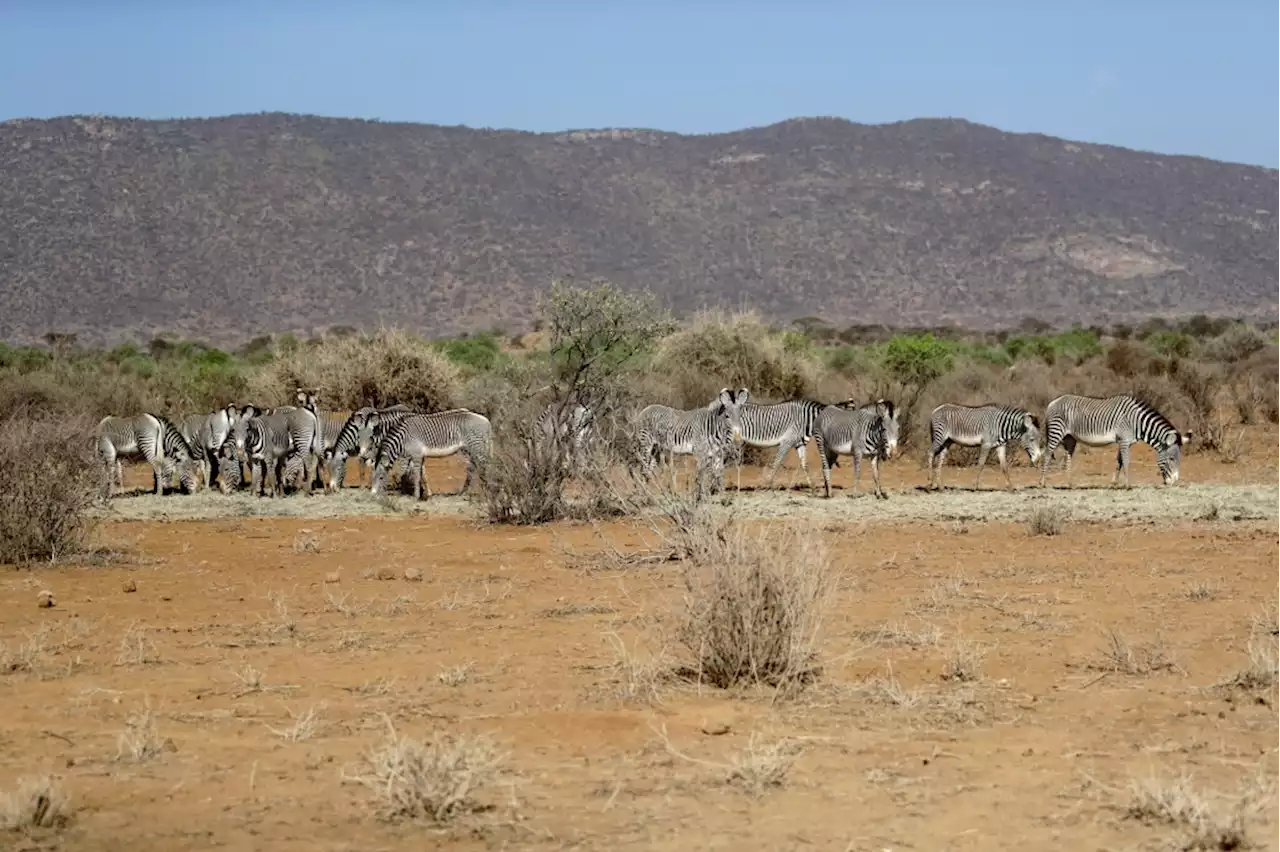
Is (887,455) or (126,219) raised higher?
(126,219)

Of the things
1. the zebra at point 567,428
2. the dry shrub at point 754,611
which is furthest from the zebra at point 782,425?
the dry shrub at point 754,611

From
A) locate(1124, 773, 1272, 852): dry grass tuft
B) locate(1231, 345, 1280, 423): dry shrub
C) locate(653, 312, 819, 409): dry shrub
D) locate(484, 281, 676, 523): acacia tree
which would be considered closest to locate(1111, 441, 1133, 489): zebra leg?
locate(484, 281, 676, 523): acacia tree

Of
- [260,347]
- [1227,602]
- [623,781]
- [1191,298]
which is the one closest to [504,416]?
[1227,602]

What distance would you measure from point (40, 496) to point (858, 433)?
37.8 ft

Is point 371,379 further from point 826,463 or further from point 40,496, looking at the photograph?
point 40,496

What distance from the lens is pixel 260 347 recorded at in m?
57.5

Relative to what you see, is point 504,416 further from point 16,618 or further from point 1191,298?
point 1191,298

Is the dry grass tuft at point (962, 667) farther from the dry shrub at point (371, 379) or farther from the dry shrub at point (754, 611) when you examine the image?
the dry shrub at point (371, 379)

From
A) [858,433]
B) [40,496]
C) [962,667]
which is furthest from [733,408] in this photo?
[962,667]

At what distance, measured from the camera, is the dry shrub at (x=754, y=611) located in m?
8.61

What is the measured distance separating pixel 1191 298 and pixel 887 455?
6394 centimetres

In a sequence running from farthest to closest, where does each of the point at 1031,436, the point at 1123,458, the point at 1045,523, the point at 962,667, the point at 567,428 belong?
the point at 1031,436 → the point at 1123,458 → the point at 567,428 → the point at 1045,523 → the point at 962,667

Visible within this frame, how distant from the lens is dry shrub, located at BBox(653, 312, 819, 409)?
3319cm

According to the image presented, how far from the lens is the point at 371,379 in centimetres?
3159
